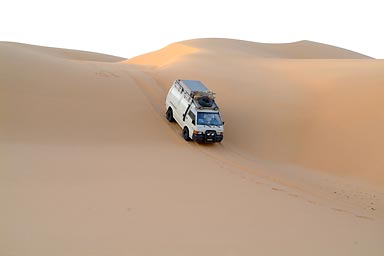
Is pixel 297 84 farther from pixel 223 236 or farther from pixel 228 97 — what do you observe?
pixel 223 236

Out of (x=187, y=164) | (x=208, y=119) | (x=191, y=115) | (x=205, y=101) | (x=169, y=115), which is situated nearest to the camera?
(x=187, y=164)

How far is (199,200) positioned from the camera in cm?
1007

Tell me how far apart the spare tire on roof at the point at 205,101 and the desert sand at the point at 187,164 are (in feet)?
5.89

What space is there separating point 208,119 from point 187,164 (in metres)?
3.18

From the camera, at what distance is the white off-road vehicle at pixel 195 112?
50.5 feet

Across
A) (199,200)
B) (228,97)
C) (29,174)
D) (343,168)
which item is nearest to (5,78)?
(29,174)

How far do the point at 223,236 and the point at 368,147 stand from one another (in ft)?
32.7

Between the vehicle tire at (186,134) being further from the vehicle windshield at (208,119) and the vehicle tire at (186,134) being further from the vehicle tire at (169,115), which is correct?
the vehicle tire at (169,115)

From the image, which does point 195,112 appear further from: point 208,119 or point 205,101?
point 205,101

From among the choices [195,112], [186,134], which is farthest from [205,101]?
[186,134]

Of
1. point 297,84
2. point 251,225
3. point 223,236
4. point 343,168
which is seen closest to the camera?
point 223,236

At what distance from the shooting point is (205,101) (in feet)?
54.0

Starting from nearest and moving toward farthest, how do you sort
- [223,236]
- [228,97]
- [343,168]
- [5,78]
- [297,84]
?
1. [223,236]
2. [343,168]
3. [5,78]
4. [228,97]
5. [297,84]

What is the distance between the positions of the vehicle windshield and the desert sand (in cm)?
101
